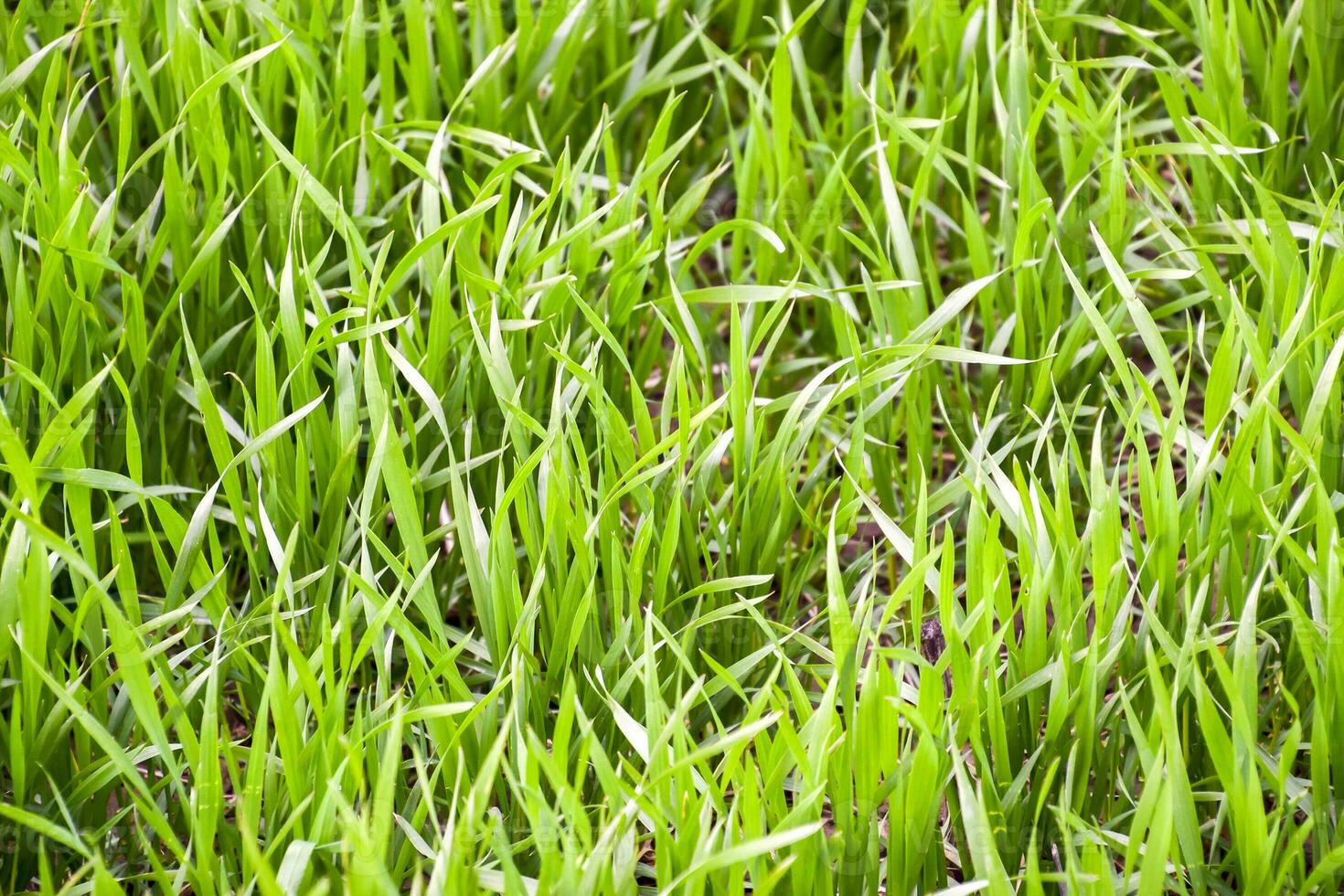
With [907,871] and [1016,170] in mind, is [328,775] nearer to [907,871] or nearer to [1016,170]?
[907,871]

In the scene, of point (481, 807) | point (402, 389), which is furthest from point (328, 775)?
point (402, 389)

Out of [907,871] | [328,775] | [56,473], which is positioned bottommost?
[907,871]

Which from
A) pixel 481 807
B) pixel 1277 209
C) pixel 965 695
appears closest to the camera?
pixel 481 807

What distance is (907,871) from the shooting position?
2.96 ft

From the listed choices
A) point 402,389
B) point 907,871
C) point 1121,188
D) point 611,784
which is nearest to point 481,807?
point 611,784

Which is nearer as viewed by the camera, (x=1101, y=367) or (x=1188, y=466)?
(x=1188, y=466)

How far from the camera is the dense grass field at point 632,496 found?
0.86m

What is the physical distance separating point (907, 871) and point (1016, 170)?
0.83 meters

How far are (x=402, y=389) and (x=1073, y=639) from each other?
69 centimetres

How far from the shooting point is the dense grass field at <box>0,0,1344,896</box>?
33.9 inches

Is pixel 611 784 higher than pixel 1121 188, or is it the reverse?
pixel 1121 188

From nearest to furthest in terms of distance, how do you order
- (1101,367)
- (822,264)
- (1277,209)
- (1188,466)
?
(1188,466), (1277,209), (1101,367), (822,264)

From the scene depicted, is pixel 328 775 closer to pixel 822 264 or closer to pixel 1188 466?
pixel 1188 466

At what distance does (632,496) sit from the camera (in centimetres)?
114
